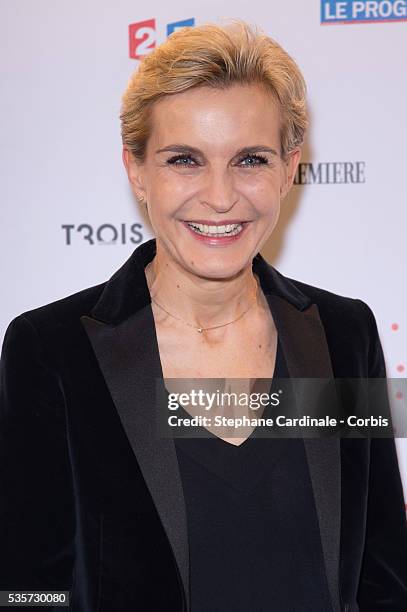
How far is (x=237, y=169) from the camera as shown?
129 cm

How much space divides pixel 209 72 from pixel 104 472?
1.96 ft

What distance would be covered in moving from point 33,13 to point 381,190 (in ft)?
2.52

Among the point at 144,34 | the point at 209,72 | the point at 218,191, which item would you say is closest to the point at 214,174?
the point at 218,191

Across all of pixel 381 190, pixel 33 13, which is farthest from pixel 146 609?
pixel 33 13

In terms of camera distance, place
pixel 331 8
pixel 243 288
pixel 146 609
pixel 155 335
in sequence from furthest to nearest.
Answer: pixel 331 8
pixel 243 288
pixel 155 335
pixel 146 609

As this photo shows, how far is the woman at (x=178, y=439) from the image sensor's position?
1.22 metres

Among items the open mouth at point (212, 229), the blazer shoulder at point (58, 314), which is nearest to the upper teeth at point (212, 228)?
the open mouth at point (212, 229)

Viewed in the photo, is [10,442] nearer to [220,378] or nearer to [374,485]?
[220,378]

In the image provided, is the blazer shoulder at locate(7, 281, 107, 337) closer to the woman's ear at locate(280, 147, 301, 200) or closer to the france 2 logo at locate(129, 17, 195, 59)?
the woman's ear at locate(280, 147, 301, 200)

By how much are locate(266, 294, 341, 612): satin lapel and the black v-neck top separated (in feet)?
0.05

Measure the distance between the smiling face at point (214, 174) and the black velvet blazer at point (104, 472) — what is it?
0.47 ft

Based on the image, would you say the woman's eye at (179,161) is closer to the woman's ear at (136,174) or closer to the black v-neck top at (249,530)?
the woman's ear at (136,174)

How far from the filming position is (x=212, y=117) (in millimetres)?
1254

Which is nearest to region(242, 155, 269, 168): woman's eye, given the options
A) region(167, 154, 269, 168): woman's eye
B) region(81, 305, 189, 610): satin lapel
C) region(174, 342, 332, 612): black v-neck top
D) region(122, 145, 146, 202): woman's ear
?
region(167, 154, 269, 168): woman's eye
